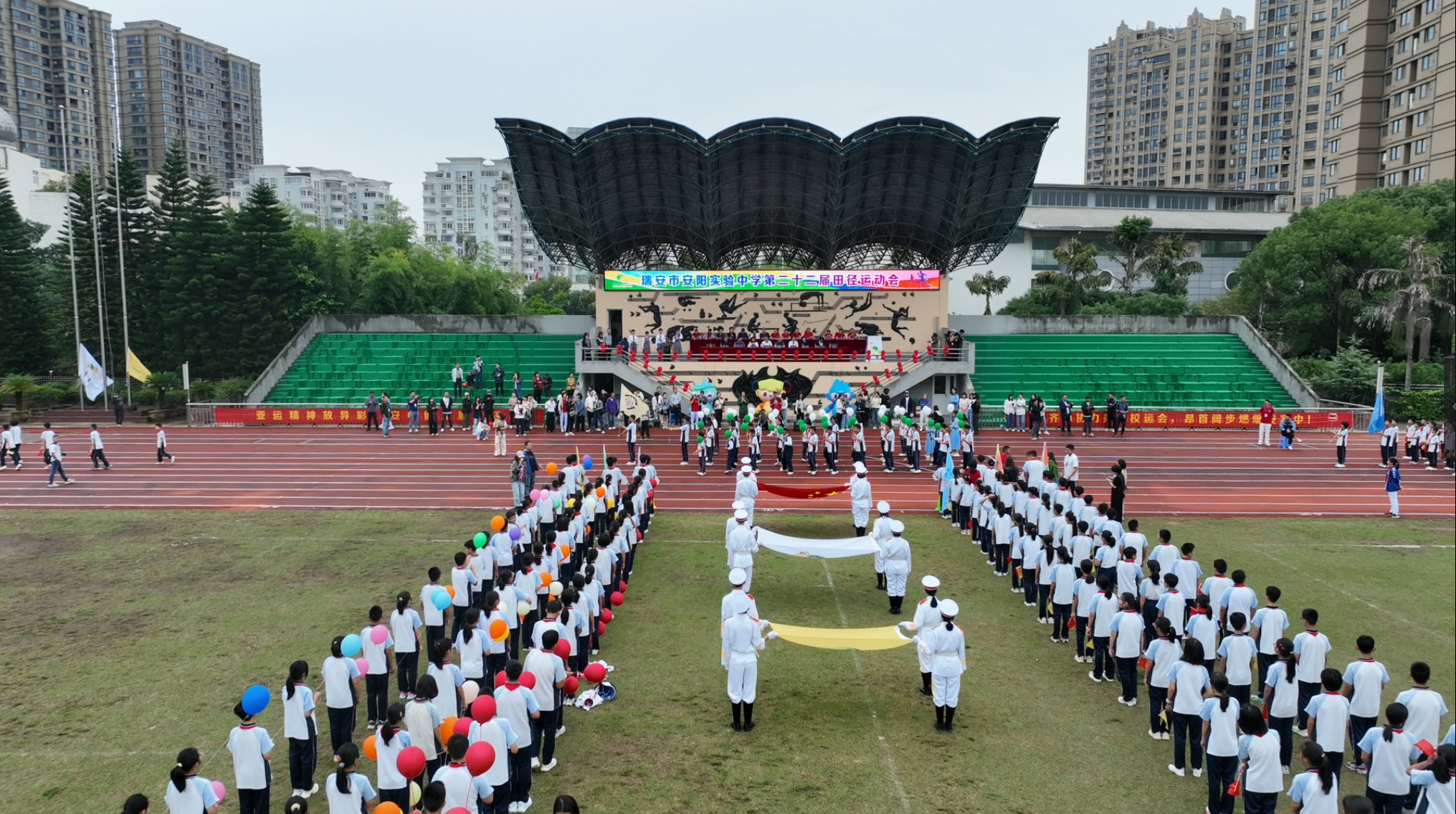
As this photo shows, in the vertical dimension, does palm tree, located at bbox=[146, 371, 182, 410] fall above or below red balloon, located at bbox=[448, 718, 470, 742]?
above

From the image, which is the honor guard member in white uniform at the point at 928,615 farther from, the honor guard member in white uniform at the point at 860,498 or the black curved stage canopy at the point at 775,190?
the black curved stage canopy at the point at 775,190

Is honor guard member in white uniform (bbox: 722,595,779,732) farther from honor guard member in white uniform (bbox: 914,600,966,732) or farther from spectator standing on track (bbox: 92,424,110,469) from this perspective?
spectator standing on track (bbox: 92,424,110,469)

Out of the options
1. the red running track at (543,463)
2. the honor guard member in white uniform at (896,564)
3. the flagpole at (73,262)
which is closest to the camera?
the honor guard member in white uniform at (896,564)

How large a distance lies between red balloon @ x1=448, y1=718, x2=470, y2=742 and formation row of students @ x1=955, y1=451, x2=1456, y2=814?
5.35 m

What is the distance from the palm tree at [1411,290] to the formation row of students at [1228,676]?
28.8m

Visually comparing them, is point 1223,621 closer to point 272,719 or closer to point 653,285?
point 272,719

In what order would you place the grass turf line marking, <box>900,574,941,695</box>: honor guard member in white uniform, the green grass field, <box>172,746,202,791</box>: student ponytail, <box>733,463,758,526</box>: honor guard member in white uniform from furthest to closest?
<box>733,463,758,526</box>: honor guard member in white uniform → <box>900,574,941,695</box>: honor guard member in white uniform → the green grass field → the grass turf line marking → <box>172,746,202,791</box>: student ponytail

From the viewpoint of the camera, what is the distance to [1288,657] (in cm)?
737

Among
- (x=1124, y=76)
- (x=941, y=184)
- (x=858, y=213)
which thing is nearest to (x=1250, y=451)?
(x=941, y=184)

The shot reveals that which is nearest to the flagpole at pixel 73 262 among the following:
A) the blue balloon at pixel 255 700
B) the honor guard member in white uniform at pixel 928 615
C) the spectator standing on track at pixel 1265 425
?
the blue balloon at pixel 255 700

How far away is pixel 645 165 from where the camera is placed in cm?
3488

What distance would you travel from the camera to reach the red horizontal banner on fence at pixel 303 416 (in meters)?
30.4

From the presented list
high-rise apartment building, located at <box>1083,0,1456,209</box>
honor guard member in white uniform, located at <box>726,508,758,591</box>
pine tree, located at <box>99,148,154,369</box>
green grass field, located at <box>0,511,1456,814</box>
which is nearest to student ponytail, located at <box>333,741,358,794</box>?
green grass field, located at <box>0,511,1456,814</box>

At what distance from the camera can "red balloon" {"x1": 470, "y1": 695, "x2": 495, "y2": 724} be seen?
6305 millimetres
